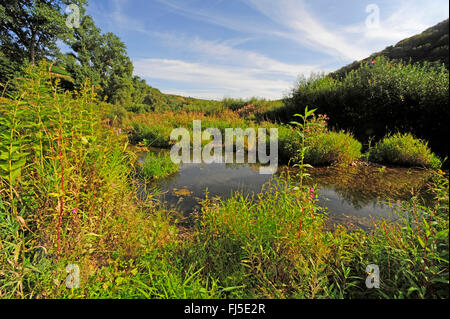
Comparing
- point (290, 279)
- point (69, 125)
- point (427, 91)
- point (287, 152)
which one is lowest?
point (290, 279)

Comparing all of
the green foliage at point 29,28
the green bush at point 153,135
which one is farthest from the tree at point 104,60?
the green bush at point 153,135

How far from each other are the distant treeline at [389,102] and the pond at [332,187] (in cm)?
323

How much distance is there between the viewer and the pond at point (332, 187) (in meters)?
3.35

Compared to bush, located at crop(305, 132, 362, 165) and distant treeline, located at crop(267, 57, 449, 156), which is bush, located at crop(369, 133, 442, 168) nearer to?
bush, located at crop(305, 132, 362, 165)

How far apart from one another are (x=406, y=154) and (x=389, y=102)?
11.8 ft

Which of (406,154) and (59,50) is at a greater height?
(59,50)

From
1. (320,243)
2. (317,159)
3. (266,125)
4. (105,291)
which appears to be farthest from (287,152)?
(105,291)

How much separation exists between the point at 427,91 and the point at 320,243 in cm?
951

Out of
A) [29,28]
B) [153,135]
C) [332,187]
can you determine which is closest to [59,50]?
[29,28]

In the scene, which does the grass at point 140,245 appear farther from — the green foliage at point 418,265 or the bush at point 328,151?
the bush at point 328,151

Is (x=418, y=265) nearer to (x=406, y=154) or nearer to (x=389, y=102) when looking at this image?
(x=406, y=154)

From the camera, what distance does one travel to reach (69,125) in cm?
212

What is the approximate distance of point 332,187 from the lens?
177 inches
